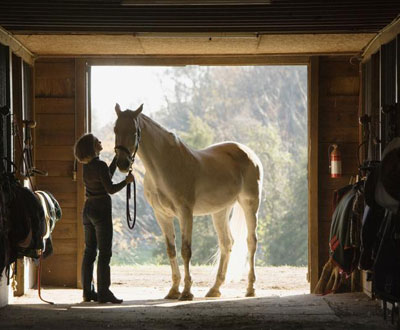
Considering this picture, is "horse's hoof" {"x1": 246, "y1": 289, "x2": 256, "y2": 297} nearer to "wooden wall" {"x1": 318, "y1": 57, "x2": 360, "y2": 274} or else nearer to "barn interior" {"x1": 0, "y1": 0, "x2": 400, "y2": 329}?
"barn interior" {"x1": 0, "y1": 0, "x2": 400, "y2": 329}

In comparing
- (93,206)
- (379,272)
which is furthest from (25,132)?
(379,272)

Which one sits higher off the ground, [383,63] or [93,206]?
[383,63]

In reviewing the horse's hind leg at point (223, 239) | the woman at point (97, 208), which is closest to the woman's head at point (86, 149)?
the woman at point (97, 208)

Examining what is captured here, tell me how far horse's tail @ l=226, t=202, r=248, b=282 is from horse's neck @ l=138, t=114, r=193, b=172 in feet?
3.82

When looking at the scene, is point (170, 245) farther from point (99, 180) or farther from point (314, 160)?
point (314, 160)

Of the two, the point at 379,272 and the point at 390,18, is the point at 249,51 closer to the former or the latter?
the point at 390,18

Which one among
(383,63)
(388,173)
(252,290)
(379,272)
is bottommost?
(252,290)

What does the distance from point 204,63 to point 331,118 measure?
1.37 meters

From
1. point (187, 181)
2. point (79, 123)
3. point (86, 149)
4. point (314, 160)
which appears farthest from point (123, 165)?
point (314, 160)

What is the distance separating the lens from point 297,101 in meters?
20.9

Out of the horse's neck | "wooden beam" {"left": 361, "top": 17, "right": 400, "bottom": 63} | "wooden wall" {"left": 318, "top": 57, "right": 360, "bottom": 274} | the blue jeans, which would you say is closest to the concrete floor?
the blue jeans

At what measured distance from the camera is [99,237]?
5.86 meters

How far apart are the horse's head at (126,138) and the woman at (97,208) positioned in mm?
130

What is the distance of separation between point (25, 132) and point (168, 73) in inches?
573
